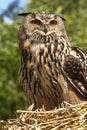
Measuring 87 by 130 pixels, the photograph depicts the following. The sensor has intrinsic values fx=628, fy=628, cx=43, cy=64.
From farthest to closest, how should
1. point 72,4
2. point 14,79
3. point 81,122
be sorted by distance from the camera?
point 72,4 < point 14,79 < point 81,122

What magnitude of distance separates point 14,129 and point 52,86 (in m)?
1.35

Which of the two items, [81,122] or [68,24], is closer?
[81,122]

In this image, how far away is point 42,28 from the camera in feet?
24.3

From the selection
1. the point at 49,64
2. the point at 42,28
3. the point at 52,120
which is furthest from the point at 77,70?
the point at 52,120

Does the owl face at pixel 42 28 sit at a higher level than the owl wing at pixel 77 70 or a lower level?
higher

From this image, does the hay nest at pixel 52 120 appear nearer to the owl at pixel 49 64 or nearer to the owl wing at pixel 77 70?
the owl at pixel 49 64

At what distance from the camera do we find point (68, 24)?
→ 17250 mm

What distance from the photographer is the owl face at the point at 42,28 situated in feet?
24.3

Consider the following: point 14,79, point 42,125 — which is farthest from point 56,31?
point 14,79

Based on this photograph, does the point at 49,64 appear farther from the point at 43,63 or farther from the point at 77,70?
the point at 77,70

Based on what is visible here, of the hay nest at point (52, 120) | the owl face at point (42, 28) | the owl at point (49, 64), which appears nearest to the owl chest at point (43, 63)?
the owl at point (49, 64)

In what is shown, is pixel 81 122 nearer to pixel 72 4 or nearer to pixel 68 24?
pixel 68 24

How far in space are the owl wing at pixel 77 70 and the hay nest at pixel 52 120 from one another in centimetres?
109

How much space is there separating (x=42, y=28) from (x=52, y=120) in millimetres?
1827
